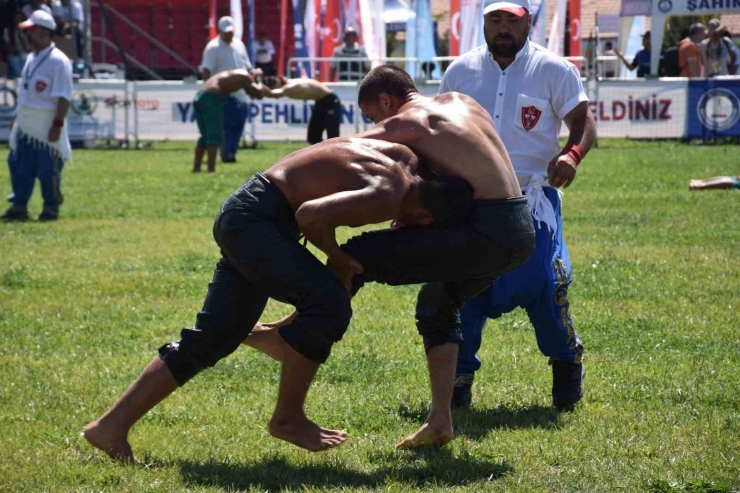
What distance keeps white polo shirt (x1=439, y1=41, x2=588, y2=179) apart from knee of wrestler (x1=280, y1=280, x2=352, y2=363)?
1508 mm

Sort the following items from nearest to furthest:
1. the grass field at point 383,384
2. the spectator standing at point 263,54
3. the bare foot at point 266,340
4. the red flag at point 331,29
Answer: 1. the grass field at point 383,384
2. the bare foot at point 266,340
3. the red flag at point 331,29
4. the spectator standing at point 263,54

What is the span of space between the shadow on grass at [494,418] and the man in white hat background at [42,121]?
7943 mm

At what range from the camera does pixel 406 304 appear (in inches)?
310

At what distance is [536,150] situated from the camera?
5.47m

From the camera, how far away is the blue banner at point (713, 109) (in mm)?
20344

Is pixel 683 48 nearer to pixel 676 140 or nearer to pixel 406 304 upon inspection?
pixel 676 140

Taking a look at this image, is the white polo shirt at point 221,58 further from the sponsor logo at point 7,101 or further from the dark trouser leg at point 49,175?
the dark trouser leg at point 49,175

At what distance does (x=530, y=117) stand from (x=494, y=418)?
1393 mm

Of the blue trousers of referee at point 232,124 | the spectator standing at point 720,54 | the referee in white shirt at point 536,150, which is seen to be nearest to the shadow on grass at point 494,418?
the referee in white shirt at point 536,150

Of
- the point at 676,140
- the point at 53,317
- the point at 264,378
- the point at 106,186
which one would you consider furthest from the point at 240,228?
the point at 676,140

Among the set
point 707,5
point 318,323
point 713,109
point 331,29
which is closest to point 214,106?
point 713,109

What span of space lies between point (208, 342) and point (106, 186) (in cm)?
1152

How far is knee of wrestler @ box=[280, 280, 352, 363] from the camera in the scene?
430cm

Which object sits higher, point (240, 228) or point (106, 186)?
point (240, 228)
